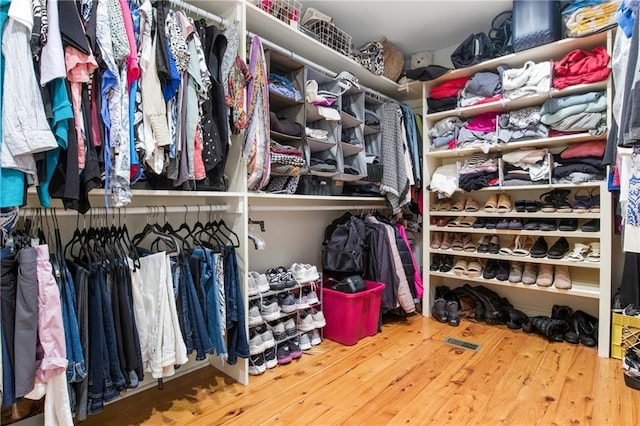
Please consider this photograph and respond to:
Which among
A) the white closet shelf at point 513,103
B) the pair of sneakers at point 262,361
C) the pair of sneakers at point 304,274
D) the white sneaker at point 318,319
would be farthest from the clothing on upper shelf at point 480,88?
the pair of sneakers at point 262,361

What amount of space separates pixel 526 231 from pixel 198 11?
8.34 ft

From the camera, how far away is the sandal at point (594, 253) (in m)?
2.28

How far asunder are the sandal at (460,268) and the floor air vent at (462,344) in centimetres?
57

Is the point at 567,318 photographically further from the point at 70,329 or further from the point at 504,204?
the point at 70,329

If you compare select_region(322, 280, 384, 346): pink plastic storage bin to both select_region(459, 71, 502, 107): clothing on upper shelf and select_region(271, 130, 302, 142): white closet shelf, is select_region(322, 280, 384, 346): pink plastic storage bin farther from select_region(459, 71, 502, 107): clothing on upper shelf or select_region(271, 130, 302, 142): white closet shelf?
select_region(459, 71, 502, 107): clothing on upper shelf

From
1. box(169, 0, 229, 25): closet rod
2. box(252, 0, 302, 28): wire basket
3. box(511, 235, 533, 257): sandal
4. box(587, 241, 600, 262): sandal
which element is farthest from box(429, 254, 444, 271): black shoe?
box(169, 0, 229, 25): closet rod

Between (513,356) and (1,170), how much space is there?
269 centimetres

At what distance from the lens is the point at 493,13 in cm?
262

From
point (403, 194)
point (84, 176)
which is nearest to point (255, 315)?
point (84, 176)

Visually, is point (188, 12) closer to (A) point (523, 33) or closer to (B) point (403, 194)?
(B) point (403, 194)

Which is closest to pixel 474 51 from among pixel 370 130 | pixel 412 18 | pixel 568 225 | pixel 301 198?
pixel 412 18

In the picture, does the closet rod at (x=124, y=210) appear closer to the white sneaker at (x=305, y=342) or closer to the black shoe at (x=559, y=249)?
the white sneaker at (x=305, y=342)

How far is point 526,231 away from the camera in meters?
2.50

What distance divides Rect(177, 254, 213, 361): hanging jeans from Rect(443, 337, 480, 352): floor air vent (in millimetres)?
1645
